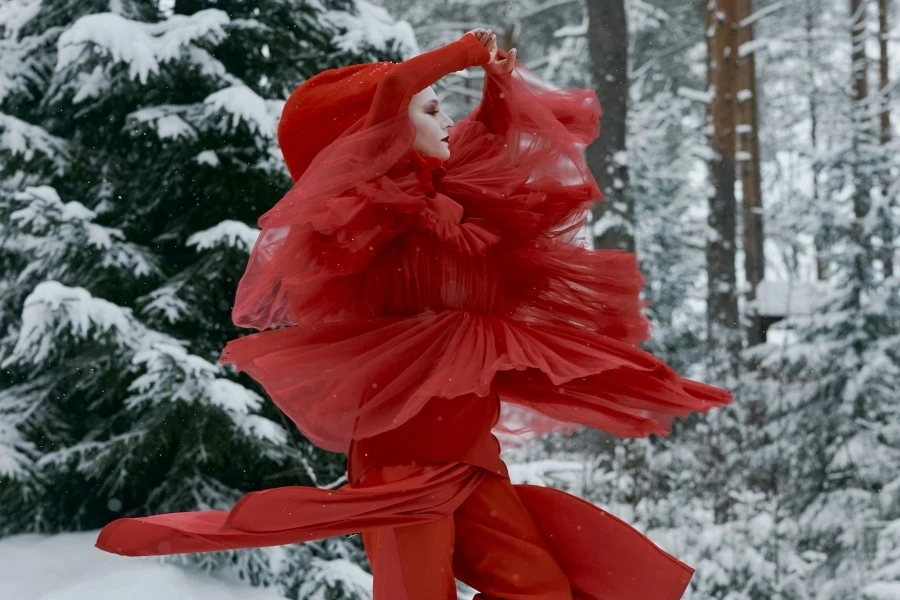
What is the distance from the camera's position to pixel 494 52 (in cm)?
280

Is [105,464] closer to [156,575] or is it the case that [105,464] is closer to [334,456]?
[156,575]

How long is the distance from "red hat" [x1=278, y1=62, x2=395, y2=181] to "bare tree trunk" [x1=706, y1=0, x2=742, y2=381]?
21.2 feet

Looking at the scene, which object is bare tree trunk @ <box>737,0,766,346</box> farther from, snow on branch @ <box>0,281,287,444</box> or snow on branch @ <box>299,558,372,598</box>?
snow on branch @ <box>0,281,287,444</box>

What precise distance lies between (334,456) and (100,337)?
1346 mm

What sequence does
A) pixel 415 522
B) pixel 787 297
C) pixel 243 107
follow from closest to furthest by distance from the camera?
pixel 415 522
pixel 243 107
pixel 787 297

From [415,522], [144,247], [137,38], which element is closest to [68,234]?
[144,247]

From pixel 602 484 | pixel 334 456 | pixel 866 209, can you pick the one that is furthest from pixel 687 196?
pixel 334 456

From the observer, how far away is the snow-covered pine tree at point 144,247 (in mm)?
4406

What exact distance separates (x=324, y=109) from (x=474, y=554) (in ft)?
4.31

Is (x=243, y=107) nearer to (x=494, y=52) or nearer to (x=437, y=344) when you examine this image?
(x=494, y=52)

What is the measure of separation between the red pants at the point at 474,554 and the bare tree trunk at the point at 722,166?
6489 mm

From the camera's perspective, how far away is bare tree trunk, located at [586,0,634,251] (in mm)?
9383

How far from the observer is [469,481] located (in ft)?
8.44

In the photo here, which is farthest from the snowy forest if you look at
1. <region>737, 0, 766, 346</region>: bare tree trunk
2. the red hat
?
<region>737, 0, 766, 346</region>: bare tree trunk
